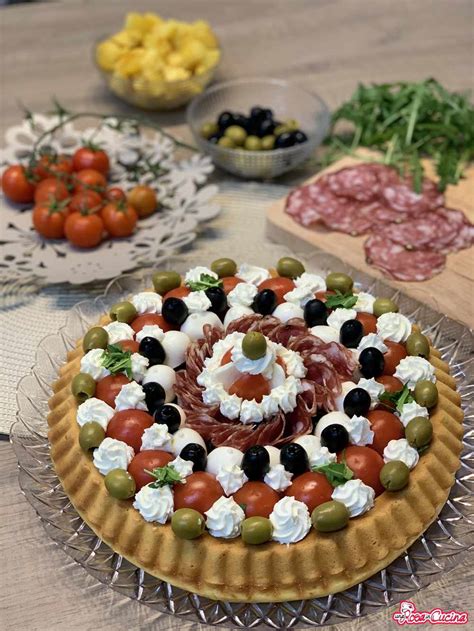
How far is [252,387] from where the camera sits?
1886 millimetres

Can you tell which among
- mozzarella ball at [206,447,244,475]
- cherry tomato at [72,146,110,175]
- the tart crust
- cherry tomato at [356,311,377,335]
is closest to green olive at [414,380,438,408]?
the tart crust

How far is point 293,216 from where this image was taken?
2857mm

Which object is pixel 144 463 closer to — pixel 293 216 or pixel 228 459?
pixel 228 459

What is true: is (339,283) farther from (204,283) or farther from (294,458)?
(294,458)

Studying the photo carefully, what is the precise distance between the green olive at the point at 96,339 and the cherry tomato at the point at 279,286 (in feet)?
1.44

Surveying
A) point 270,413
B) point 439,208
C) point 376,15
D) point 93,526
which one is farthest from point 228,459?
point 376,15

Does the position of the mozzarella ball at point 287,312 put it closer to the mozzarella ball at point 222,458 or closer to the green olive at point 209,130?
the mozzarella ball at point 222,458

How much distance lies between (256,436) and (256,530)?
24 centimetres

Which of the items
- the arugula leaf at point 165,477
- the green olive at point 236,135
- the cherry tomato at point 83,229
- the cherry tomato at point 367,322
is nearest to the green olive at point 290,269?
the cherry tomato at point 367,322

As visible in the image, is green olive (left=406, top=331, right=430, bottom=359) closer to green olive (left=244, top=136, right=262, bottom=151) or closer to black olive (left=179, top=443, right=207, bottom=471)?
black olive (left=179, top=443, right=207, bottom=471)

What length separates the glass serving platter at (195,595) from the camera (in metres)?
1.70

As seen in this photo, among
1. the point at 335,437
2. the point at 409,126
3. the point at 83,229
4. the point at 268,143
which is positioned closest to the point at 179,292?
the point at 83,229

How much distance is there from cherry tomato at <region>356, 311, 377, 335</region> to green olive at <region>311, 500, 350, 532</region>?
22.0 inches

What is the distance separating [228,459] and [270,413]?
15cm
